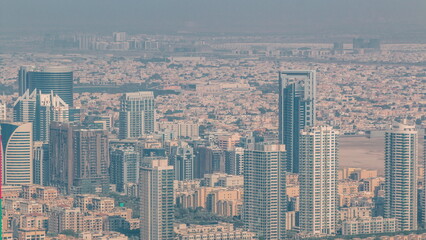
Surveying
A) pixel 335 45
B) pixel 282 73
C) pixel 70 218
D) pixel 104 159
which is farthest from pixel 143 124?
pixel 70 218

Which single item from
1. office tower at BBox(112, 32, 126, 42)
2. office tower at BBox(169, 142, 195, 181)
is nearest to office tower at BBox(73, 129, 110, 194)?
office tower at BBox(169, 142, 195, 181)

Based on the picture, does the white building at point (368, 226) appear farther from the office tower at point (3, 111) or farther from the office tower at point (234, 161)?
the office tower at point (3, 111)

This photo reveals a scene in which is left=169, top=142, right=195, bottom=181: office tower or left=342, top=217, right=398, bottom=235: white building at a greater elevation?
left=169, top=142, right=195, bottom=181: office tower

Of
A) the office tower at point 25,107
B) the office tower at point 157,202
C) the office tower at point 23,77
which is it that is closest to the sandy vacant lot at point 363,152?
the office tower at point 157,202

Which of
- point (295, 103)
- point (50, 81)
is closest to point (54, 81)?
point (50, 81)

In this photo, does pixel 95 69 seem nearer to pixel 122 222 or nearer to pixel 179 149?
pixel 179 149

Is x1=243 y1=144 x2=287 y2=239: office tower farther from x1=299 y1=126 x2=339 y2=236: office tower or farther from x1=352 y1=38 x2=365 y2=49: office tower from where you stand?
x1=352 y1=38 x2=365 y2=49: office tower

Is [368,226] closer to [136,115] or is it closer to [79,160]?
[79,160]
